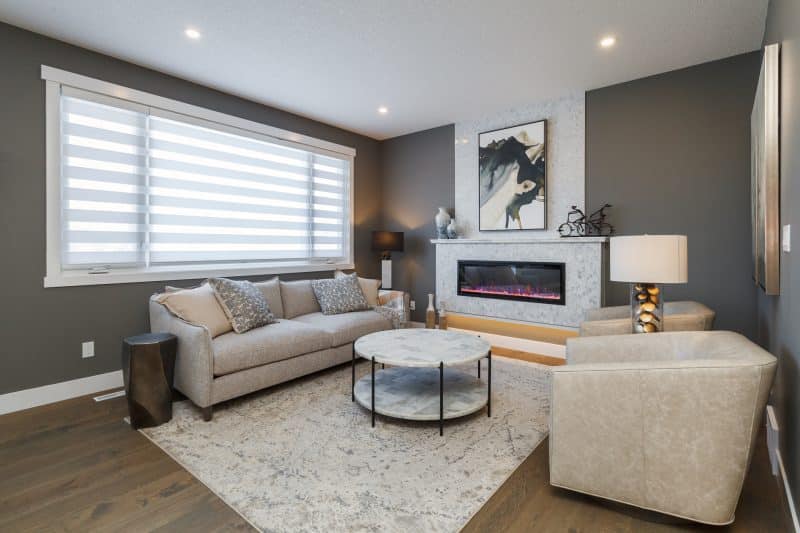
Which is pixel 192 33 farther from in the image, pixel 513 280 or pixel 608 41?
pixel 513 280

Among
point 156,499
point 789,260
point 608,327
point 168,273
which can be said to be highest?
point 789,260

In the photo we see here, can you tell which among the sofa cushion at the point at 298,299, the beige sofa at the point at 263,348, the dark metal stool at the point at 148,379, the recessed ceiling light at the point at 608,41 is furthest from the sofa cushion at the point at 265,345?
the recessed ceiling light at the point at 608,41

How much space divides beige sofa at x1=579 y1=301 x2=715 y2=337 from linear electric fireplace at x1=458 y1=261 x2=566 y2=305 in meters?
1.10

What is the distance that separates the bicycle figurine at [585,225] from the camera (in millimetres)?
4059

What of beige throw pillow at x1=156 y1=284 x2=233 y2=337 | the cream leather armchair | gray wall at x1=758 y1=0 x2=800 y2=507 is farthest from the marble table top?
gray wall at x1=758 y1=0 x2=800 y2=507

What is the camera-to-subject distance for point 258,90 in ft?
13.3

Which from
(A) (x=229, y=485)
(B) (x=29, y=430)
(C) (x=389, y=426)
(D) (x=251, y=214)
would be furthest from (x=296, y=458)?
(D) (x=251, y=214)

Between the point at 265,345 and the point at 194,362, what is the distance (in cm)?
51

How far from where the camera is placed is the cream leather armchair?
4.94 ft

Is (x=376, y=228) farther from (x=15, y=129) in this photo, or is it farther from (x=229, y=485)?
(x=229, y=485)

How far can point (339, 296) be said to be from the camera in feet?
14.0

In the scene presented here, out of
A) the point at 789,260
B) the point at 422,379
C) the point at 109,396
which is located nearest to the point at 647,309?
the point at 789,260

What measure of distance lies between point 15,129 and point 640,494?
447 cm

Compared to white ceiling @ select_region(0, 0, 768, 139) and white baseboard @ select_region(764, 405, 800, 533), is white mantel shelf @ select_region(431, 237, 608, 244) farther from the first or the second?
white baseboard @ select_region(764, 405, 800, 533)
